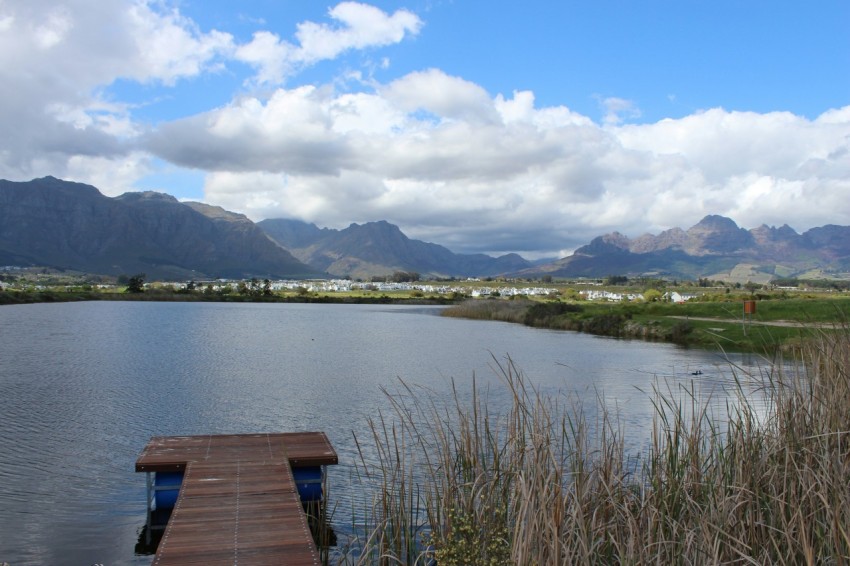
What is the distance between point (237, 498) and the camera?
10430mm

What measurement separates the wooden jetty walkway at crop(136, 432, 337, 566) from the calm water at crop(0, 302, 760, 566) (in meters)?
1.31

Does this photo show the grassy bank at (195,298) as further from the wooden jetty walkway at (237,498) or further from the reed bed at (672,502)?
the reed bed at (672,502)

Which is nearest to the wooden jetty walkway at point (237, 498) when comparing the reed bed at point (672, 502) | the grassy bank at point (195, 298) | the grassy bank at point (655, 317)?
the reed bed at point (672, 502)

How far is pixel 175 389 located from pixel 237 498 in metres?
18.3

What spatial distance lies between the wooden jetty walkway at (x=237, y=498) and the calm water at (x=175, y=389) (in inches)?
51.4

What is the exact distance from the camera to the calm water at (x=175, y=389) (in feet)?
41.4

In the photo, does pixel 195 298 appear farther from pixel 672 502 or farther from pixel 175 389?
pixel 672 502

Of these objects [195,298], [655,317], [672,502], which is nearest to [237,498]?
[672,502]

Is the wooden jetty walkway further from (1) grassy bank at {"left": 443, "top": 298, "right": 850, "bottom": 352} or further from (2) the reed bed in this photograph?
(1) grassy bank at {"left": 443, "top": 298, "right": 850, "bottom": 352}

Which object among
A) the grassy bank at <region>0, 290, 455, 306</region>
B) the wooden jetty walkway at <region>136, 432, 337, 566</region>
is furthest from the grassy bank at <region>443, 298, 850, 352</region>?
the grassy bank at <region>0, 290, 455, 306</region>

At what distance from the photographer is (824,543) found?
5.88 m

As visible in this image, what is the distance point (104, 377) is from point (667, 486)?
28.5 meters

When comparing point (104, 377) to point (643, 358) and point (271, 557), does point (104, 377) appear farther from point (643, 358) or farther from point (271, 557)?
point (643, 358)

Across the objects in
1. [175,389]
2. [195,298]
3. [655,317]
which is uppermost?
[195,298]
